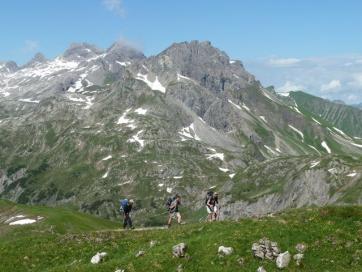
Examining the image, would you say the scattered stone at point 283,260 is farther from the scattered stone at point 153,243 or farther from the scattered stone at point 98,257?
the scattered stone at point 98,257

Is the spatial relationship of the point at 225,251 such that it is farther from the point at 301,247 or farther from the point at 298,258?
the point at 301,247

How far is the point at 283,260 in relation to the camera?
39750mm

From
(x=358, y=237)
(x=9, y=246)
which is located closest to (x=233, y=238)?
(x=358, y=237)

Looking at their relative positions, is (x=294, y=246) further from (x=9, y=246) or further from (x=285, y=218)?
(x=9, y=246)

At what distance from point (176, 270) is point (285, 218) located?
1292 cm

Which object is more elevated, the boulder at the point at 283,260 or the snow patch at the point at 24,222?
the boulder at the point at 283,260

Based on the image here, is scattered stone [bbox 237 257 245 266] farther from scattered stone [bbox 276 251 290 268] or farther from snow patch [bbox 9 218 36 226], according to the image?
snow patch [bbox 9 218 36 226]

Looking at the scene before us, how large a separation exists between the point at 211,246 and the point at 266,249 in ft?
14.7

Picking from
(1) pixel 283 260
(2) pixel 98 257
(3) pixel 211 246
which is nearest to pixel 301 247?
(1) pixel 283 260

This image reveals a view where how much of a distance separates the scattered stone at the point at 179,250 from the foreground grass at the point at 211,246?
0.46m

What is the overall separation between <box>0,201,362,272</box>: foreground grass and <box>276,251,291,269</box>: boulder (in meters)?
0.38

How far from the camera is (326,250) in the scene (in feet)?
135

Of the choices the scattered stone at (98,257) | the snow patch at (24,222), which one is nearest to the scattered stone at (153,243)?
the scattered stone at (98,257)

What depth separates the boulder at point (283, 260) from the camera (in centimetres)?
3956
